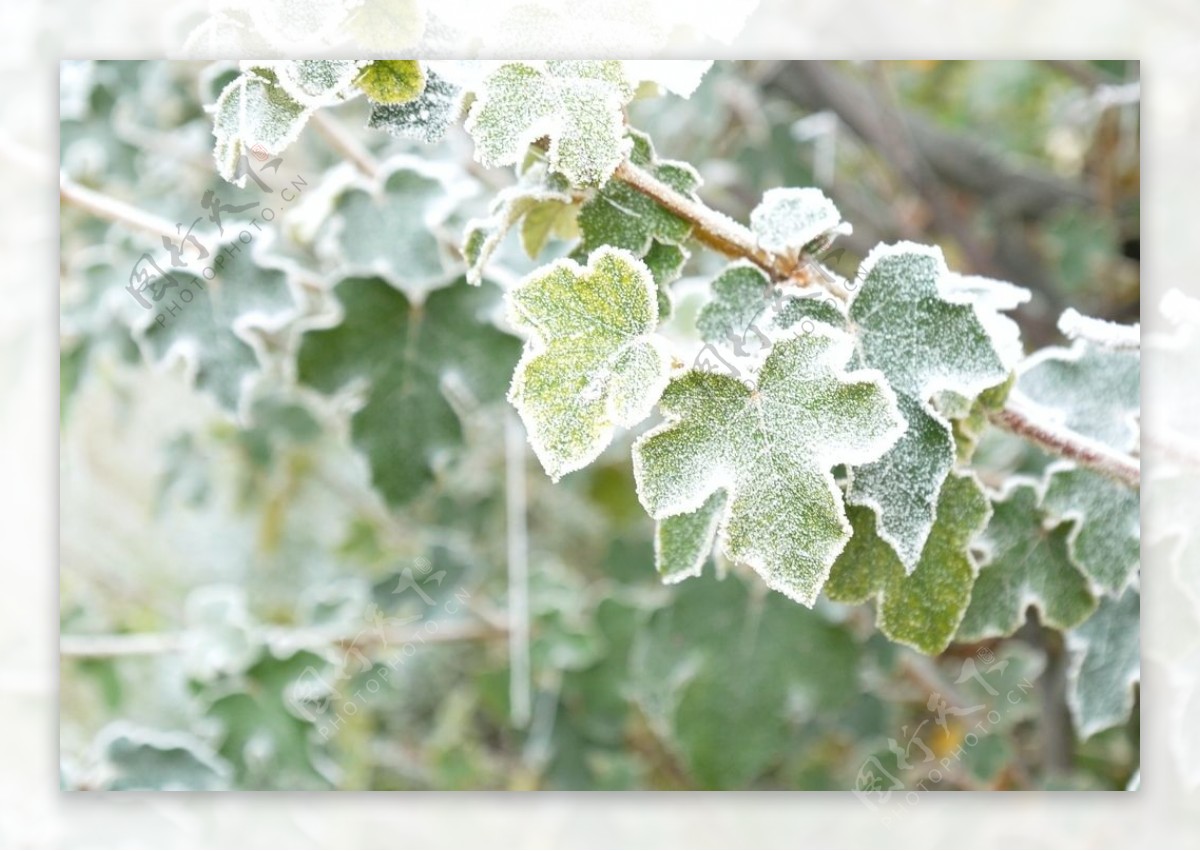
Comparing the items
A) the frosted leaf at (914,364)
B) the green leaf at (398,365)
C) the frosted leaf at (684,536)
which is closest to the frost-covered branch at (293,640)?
the green leaf at (398,365)

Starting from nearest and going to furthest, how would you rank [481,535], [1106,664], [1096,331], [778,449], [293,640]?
[778,449] < [1096,331] < [1106,664] < [293,640] < [481,535]

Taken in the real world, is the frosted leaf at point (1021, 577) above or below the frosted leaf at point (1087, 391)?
below

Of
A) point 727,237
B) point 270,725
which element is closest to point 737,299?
point 727,237

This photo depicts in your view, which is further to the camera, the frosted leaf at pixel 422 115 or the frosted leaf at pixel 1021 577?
the frosted leaf at pixel 1021 577

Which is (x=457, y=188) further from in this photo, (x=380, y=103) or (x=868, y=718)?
(x=868, y=718)

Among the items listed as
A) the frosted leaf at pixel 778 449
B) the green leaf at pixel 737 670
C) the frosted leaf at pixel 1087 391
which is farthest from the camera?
the green leaf at pixel 737 670

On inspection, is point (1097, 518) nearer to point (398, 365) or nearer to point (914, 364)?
point (914, 364)

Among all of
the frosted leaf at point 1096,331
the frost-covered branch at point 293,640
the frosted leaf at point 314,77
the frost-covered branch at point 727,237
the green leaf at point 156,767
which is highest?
the frosted leaf at point 314,77

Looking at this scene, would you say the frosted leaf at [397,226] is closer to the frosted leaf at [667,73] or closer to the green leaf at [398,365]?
the green leaf at [398,365]
